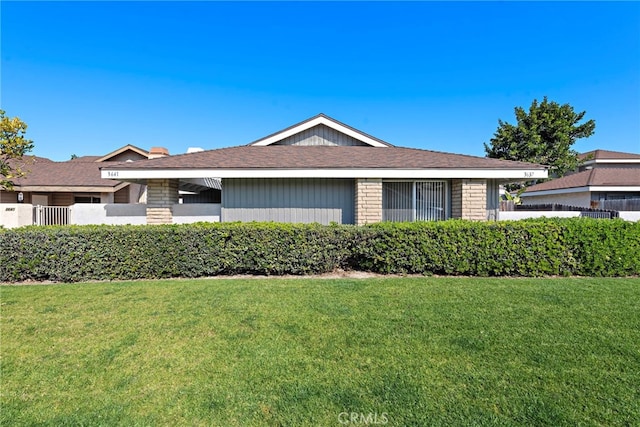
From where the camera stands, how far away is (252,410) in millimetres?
2305

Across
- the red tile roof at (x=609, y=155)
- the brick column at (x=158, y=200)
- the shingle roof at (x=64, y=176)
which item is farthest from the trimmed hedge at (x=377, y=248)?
the red tile roof at (x=609, y=155)

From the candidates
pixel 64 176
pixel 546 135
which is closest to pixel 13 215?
pixel 64 176

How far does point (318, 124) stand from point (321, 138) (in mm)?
570

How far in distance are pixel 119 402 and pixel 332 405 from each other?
1.74 meters

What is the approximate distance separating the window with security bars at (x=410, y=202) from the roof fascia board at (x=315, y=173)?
0.62m

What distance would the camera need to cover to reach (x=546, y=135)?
2422cm

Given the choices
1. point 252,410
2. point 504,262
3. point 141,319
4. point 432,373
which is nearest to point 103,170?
point 141,319

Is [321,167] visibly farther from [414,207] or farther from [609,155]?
[609,155]

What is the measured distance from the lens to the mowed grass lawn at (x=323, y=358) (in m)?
2.30

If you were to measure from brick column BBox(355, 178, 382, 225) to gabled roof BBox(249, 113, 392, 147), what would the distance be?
3.43m

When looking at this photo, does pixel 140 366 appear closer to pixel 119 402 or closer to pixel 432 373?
pixel 119 402

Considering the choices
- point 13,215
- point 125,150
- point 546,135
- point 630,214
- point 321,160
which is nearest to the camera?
point 321,160

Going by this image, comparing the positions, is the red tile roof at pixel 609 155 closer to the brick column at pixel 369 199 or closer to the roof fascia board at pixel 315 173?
the roof fascia board at pixel 315 173

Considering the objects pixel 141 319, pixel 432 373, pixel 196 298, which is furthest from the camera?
pixel 196 298
